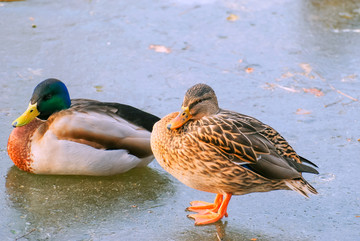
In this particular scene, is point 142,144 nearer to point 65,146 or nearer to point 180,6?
point 65,146

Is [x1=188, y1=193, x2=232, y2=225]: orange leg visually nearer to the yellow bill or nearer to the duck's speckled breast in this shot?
the duck's speckled breast

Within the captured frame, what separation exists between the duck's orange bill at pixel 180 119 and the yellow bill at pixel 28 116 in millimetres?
1121

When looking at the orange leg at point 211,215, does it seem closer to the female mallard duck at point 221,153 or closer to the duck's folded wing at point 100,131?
the female mallard duck at point 221,153

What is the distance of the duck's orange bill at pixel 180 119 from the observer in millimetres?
3859

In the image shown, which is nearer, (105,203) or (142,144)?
(105,203)

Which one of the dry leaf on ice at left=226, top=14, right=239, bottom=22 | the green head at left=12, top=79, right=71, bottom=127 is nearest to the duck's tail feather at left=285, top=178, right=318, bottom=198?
the green head at left=12, top=79, right=71, bottom=127

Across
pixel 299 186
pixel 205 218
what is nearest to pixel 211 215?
pixel 205 218

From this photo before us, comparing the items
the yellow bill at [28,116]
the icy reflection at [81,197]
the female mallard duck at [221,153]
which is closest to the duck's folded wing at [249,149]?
the female mallard duck at [221,153]

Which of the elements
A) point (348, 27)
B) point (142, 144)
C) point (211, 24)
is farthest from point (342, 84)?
point (142, 144)

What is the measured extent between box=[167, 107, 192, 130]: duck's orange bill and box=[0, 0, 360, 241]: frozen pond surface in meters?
0.57

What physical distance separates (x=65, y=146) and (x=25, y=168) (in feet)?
1.16

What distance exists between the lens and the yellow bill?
438cm

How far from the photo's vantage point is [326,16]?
7434mm

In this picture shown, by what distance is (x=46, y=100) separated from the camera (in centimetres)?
446
